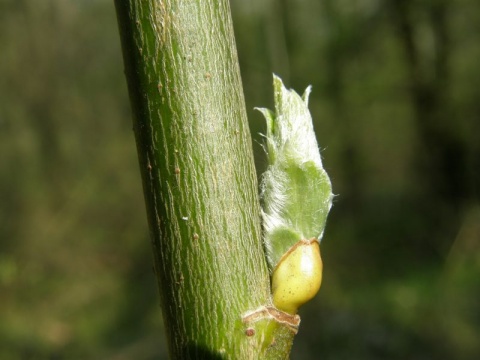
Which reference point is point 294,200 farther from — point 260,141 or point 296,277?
point 260,141

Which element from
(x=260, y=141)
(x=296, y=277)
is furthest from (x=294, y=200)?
(x=260, y=141)

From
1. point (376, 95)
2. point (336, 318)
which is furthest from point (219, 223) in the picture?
point (376, 95)

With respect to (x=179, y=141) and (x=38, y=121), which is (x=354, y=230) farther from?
(x=179, y=141)

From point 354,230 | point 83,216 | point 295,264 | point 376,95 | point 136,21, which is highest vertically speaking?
point 136,21

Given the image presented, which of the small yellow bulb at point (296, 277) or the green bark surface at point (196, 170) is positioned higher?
the green bark surface at point (196, 170)

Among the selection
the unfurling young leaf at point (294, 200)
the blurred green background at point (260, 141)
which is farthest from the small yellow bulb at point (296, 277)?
the blurred green background at point (260, 141)

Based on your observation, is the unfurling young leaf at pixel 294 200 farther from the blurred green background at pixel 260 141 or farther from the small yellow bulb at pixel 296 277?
the blurred green background at pixel 260 141
